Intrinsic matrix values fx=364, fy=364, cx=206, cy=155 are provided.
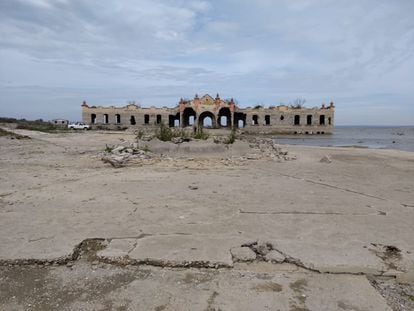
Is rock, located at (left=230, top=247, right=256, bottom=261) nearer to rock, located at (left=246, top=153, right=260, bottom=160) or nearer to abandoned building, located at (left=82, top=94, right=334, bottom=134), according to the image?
rock, located at (left=246, top=153, right=260, bottom=160)

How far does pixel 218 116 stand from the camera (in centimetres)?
5303

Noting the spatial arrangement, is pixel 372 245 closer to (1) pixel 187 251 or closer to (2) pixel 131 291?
(1) pixel 187 251

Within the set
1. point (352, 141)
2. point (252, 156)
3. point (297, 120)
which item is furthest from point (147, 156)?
point (297, 120)

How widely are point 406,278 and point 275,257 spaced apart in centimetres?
117

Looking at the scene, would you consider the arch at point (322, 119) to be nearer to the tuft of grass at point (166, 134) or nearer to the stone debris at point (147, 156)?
the stone debris at point (147, 156)

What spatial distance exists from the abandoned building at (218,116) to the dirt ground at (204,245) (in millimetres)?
43542

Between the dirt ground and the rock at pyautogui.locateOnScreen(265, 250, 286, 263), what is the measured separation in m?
0.02

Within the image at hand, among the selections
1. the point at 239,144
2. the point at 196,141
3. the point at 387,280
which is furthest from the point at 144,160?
the point at 387,280

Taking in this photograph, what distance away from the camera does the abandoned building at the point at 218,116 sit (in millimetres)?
51125

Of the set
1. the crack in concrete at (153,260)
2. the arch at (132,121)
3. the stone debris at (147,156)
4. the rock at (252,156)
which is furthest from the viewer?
the arch at (132,121)

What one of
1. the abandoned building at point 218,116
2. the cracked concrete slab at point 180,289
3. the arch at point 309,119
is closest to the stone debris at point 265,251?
the cracked concrete slab at point 180,289

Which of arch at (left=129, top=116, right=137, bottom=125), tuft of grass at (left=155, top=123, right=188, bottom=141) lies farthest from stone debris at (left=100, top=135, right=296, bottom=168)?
arch at (left=129, top=116, right=137, bottom=125)

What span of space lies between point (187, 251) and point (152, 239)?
1.84 ft

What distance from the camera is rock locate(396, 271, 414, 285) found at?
3.23 meters
